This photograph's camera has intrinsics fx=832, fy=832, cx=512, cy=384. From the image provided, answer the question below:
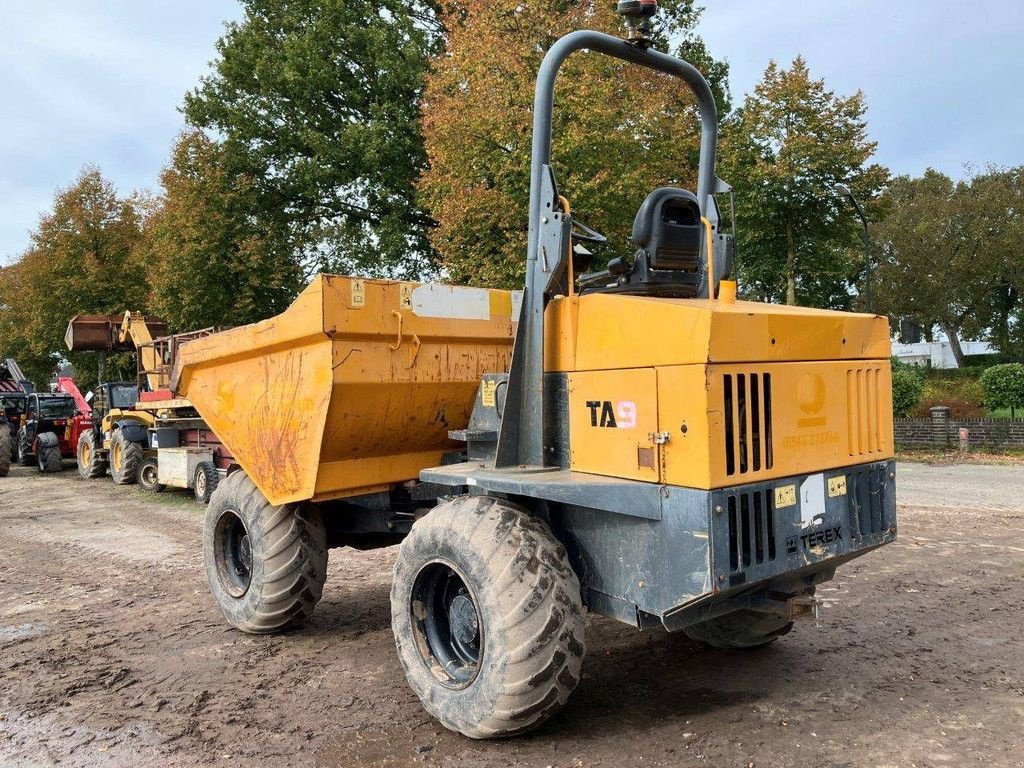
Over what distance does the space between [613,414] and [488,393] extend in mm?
1198

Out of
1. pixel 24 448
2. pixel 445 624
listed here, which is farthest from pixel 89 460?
pixel 445 624

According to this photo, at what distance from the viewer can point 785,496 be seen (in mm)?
3477

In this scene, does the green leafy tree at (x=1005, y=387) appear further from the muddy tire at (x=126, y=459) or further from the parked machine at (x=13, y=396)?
the parked machine at (x=13, y=396)

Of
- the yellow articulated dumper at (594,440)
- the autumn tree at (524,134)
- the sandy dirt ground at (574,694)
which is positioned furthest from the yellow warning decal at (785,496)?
the autumn tree at (524,134)

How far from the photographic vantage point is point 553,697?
3.53 meters

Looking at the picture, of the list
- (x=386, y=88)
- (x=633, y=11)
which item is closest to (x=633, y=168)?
(x=386, y=88)

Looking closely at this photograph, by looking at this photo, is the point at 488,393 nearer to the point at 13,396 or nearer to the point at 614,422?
the point at 614,422

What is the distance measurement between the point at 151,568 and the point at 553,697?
5.79 metres

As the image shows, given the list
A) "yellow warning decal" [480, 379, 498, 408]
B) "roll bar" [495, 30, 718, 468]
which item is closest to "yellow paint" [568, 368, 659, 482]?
"roll bar" [495, 30, 718, 468]

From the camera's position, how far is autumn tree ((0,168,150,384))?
27.9 m

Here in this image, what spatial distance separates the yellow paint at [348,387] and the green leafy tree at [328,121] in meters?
18.0

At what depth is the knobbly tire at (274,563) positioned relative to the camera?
532cm

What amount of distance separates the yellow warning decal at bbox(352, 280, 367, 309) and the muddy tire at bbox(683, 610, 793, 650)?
8.48ft

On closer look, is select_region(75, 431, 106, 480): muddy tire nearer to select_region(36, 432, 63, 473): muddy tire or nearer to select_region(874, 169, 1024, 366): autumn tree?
select_region(36, 432, 63, 473): muddy tire
